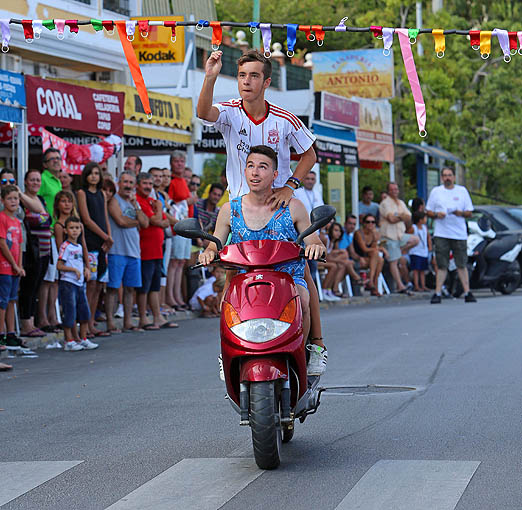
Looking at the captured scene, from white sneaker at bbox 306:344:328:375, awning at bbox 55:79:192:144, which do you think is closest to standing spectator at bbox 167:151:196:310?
awning at bbox 55:79:192:144

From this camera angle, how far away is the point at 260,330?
255 inches

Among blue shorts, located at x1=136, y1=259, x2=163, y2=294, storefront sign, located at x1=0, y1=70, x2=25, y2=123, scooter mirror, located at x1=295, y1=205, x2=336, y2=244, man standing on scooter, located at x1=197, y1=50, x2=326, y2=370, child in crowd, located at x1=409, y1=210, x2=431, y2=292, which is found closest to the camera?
scooter mirror, located at x1=295, y1=205, x2=336, y2=244

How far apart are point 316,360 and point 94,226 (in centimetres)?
829

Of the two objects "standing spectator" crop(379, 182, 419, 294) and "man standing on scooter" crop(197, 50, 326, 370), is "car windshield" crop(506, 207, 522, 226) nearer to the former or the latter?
"standing spectator" crop(379, 182, 419, 294)

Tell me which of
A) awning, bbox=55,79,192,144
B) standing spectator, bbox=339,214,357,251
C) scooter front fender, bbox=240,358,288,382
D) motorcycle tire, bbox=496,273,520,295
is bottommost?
motorcycle tire, bbox=496,273,520,295

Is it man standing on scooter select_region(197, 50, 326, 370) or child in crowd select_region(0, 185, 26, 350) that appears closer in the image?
man standing on scooter select_region(197, 50, 326, 370)

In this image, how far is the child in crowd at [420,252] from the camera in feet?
83.8

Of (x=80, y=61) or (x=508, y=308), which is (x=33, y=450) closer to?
(x=508, y=308)

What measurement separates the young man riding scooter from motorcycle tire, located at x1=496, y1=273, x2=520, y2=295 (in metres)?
18.4

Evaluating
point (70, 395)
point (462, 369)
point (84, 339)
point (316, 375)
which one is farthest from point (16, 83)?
point (316, 375)

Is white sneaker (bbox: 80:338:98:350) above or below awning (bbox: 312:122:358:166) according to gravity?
below

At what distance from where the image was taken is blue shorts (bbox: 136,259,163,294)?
16.4m

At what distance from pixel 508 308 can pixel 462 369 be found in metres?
7.96

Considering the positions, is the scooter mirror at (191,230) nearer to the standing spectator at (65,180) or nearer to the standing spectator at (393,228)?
the standing spectator at (65,180)
